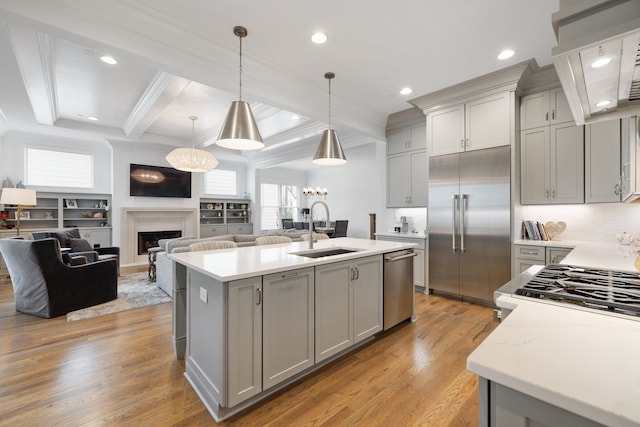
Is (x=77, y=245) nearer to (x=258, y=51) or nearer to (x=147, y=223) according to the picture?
(x=147, y=223)

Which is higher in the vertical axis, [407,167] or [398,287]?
[407,167]

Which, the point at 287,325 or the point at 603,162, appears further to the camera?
the point at 603,162

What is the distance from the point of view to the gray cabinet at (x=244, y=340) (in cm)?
169

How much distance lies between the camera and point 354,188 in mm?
9594

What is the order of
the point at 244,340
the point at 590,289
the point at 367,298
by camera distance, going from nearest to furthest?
1. the point at 590,289
2. the point at 244,340
3. the point at 367,298

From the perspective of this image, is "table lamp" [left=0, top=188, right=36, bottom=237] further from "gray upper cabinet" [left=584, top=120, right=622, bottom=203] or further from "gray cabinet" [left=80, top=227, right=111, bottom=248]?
"gray upper cabinet" [left=584, top=120, right=622, bottom=203]

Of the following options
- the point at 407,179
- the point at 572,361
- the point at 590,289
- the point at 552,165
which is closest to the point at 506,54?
the point at 552,165

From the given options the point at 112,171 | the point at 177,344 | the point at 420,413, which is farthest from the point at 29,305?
the point at 420,413

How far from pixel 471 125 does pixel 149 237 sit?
753 centimetres

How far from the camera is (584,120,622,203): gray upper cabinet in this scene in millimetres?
3051

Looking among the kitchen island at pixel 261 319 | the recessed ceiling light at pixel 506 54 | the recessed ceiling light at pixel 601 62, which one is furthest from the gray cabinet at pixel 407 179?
the recessed ceiling light at pixel 601 62

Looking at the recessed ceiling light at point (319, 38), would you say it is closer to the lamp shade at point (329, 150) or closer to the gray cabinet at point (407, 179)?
the lamp shade at point (329, 150)

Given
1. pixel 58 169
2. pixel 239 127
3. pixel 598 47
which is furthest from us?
pixel 58 169

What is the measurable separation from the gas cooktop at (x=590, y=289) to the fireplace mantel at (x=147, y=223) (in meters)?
7.69
